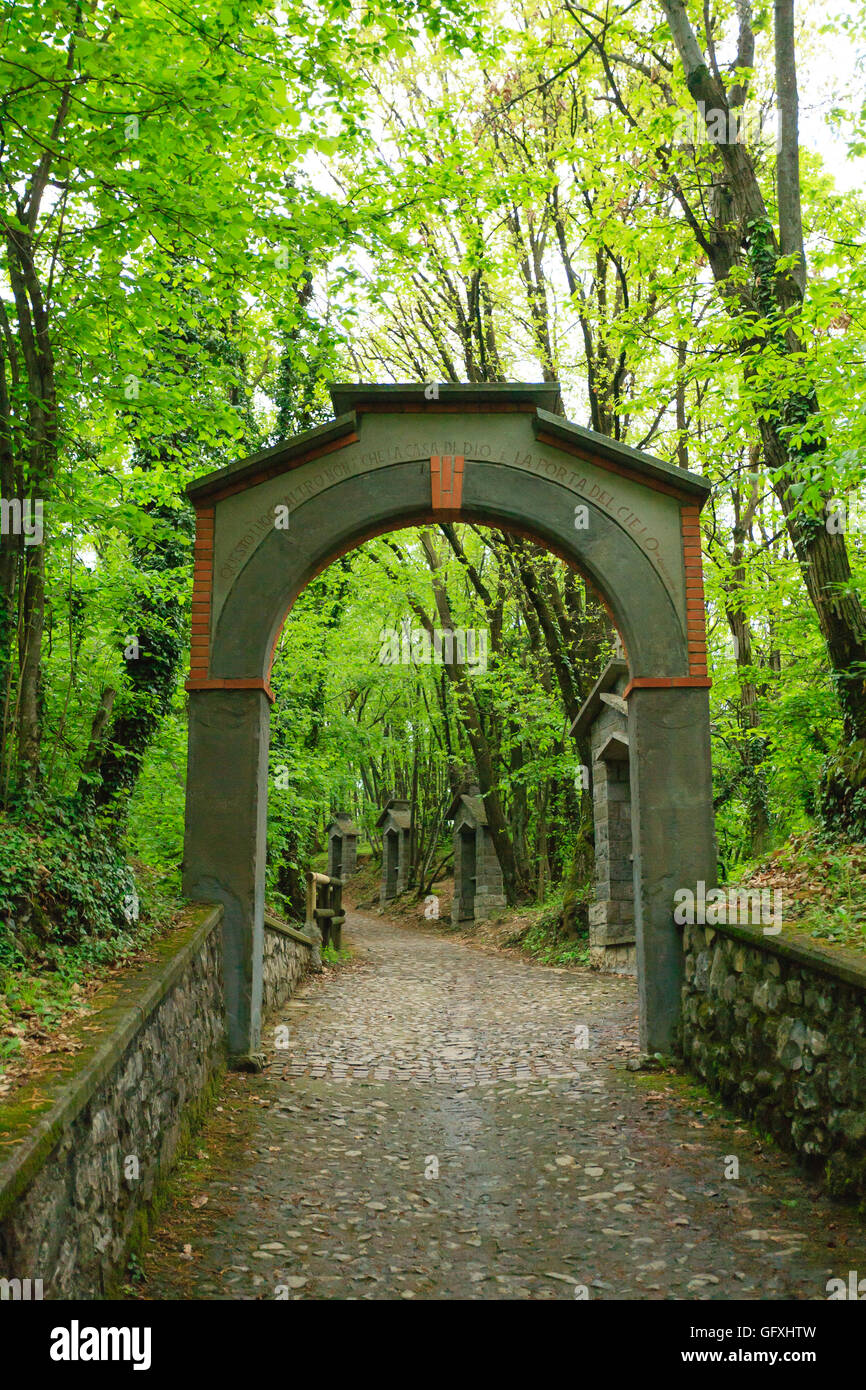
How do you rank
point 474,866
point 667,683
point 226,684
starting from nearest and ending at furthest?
point 667,683
point 226,684
point 474,866

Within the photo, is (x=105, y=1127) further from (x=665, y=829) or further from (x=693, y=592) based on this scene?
(x=693, y=592)

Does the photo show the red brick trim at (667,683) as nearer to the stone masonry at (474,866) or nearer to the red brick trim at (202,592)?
the red brick trim at (202,592)

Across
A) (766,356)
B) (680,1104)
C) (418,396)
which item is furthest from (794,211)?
(680,1104)

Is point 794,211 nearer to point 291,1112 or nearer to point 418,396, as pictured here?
point 418,396

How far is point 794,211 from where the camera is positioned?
834 cm

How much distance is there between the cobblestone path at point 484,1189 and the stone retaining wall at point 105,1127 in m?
0.32

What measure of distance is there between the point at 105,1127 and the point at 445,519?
5.49 m

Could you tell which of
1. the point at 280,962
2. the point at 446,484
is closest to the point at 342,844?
the point at 280,962

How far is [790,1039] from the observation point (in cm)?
478

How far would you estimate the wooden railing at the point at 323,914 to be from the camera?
13.4 meters

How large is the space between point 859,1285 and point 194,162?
24.2ft

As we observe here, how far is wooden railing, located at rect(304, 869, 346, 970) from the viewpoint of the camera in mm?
13445

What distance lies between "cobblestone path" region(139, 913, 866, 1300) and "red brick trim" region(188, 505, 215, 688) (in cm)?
315
